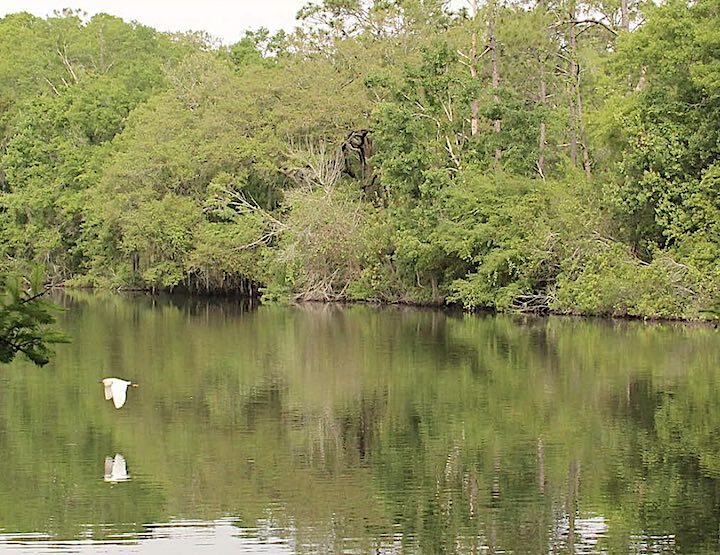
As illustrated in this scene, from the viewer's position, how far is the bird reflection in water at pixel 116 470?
1463 cm

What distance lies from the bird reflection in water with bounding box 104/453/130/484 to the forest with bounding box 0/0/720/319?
64.6 feet

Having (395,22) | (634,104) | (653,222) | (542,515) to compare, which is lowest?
(542,515)

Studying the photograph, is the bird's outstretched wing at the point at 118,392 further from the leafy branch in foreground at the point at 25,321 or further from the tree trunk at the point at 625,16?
the tree trunk at the point at 625,16

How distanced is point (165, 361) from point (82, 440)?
1006 cm

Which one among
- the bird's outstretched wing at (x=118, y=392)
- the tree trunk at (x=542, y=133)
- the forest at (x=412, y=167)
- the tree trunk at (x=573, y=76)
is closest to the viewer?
the bird's outstretched wing at (x=118, y=392)

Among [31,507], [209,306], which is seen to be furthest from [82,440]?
[209,306]

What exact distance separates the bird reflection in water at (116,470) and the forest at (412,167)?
19677mm

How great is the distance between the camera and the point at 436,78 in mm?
43281

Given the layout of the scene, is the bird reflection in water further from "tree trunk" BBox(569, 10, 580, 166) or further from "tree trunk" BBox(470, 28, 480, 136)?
"tree trunk" BBox(569, 10, 580, 166)

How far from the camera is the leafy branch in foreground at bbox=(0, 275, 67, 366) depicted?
282 inches

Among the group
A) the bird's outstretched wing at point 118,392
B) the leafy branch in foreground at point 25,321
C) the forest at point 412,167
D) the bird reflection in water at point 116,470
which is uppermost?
the forest at point 412,167

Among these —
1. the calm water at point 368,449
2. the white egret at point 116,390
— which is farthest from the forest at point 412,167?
the white egret at point 116,390

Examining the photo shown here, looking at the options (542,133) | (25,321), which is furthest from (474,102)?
(25,321)

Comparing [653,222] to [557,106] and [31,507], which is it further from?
[31,507]
